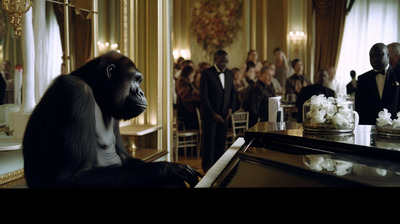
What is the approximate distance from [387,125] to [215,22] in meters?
7.64

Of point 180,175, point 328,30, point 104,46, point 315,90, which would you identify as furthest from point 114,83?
point 328,30

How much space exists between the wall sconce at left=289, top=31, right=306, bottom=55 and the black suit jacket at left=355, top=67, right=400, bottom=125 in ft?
16.9

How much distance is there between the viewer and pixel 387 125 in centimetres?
Answer: 171

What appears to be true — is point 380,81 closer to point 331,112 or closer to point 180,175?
point 331,112

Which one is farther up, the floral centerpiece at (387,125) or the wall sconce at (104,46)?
the wall sconce at (104,46)

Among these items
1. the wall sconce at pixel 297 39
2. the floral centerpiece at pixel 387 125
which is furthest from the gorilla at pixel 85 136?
the wall sconce at pixel 297 39

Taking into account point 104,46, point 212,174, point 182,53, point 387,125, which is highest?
point 182,53

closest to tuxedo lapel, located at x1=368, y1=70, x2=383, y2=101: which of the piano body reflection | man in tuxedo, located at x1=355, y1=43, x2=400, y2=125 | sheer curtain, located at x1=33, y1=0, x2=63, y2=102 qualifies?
man in tuxedo, located at x1=355, y1=43, x2=400, y2=125

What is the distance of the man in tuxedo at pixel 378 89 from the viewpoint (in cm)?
299

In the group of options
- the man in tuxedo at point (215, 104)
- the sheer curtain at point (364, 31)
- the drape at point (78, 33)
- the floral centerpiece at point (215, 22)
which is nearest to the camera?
the drape at point (78, 33)

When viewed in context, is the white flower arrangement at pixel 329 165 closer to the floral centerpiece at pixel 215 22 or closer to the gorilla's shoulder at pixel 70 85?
the gorilla's shoulder at pixel 70 85

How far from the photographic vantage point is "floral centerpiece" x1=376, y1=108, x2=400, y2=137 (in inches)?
65.4

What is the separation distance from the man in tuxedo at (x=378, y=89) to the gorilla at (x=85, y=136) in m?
2.18

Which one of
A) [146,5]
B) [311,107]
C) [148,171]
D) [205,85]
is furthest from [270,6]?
[148,171]
